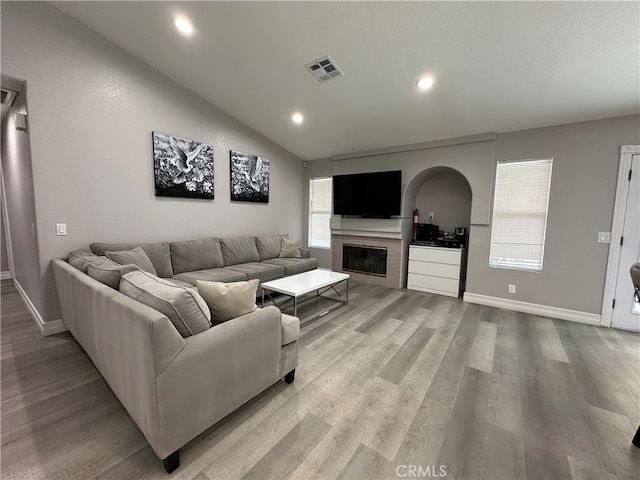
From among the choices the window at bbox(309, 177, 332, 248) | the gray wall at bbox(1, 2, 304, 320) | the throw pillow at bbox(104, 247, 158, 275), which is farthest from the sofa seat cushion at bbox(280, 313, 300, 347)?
the window at bbox(309, 177, 332, 248)

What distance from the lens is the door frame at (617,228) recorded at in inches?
117

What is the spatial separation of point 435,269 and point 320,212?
2.63 m

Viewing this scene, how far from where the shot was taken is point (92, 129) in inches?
114

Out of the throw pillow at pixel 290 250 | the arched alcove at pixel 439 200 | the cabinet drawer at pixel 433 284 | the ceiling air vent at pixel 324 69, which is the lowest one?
the cabinet drawer at pixel 433 284

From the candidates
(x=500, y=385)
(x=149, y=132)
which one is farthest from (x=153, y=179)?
(x=500, y=385)

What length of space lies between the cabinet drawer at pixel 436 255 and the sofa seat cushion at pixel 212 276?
2.85 m

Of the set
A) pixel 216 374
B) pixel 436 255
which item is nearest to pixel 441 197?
pixel 436 255

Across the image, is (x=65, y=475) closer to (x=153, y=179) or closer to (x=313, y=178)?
(x=153, y=179)

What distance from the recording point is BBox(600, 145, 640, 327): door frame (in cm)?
297

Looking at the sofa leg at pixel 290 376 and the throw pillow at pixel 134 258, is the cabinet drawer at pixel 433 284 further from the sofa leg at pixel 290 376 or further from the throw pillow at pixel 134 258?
the throw pillow at pixel 134 258

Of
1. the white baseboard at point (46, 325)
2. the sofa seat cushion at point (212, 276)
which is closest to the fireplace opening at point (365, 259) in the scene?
the sofa seat cushion at point (212, 276)

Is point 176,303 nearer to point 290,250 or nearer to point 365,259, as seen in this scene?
point 290,250

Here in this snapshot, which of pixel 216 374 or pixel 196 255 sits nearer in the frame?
pixel 216 374

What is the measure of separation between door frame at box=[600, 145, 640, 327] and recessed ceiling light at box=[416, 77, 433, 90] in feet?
7.59
